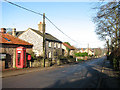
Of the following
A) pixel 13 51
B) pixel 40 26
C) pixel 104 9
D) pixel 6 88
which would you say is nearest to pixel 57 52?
pixel 40 26

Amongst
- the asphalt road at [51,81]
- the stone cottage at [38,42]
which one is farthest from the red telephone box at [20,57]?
the stone cottage at [38,42]

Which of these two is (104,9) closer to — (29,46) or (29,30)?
(29,46)

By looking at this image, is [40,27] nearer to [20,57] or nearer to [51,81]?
[20,57]

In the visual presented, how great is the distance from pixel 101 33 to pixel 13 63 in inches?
753

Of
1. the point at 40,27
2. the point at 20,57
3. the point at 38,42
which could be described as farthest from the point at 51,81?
the point at 40,27

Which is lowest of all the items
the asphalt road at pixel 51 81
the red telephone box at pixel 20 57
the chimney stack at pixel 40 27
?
the asphalt road at pixel 51 81

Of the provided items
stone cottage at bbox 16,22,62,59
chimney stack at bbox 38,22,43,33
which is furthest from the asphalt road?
chimney stack at bbox 38,22,43,33

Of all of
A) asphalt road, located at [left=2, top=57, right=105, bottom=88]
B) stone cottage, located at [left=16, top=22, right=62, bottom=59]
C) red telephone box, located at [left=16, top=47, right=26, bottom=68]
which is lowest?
asphalt road, located at [left=2, top=57, right=105, bottom=88]

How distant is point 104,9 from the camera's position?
12547 mm

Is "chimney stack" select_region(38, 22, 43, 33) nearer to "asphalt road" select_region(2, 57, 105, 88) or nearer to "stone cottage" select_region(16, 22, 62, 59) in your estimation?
"stone cottage" select_region(16, 22, 62, 59)

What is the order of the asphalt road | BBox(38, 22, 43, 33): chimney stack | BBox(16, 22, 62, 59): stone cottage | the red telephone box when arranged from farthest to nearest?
BBox(38, 22, 43, 33): chimney stack → BBox(16, 22, 62, 59): stone cottage → the red telephone box → the asphalt road

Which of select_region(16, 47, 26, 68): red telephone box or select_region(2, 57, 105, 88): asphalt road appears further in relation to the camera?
select_region(16, 47, 26, 68): red telephone box

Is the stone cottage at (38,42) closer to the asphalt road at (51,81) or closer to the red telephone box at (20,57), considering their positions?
the red telephone box at (20,57)

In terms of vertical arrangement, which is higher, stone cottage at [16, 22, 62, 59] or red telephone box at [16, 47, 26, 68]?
stone cottage at [16, 22, 62, 59]
